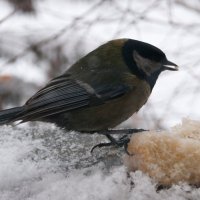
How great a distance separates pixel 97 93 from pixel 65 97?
0.50ft

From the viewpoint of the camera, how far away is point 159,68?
109 inches

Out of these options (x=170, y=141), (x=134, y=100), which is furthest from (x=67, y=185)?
(x=134, y=100)

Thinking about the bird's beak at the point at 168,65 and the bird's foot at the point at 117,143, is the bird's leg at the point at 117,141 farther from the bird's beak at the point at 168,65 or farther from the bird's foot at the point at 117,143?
the bird's beak at the point at 168,65

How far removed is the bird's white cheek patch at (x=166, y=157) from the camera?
193 cm

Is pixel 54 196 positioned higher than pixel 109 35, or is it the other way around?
pixel 54 196

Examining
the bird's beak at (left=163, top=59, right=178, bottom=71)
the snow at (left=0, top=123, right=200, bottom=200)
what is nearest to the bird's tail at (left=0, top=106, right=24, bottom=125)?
the snow at (left=0, top=123, right=200, bottom=200)

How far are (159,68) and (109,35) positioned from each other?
2548 millimetres

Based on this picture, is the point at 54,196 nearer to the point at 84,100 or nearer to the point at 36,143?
the point at 36,143

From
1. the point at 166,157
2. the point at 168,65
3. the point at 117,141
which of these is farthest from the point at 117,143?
the point at 168,65

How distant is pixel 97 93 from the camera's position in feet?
8.54

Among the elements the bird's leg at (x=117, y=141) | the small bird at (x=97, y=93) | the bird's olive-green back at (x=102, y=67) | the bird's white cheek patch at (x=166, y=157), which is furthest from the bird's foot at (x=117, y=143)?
the bird's olive-green back at (x=102, y=67)

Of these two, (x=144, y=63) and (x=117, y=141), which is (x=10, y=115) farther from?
(x=144, y=63)

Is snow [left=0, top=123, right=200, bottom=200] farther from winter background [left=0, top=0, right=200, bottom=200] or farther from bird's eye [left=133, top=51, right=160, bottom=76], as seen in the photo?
bird's eye [left=133, top=51, right=160, bottom=76]

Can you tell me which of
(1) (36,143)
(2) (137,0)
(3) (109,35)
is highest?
(1) (36,143)
